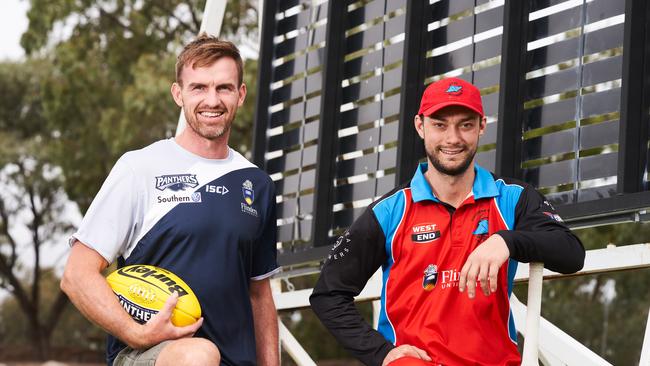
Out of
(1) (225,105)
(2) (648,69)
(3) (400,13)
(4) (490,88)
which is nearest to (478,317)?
(1) (225,105)

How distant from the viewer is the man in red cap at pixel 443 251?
3.40 metres

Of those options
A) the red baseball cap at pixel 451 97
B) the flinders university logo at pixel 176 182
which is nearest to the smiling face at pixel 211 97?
the flinders university logo at pixel 176 182

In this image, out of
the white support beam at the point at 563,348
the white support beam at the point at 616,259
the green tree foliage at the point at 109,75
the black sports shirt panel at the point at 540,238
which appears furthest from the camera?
the green tree foliage at the point at 109,75

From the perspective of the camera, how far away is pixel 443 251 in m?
3.50

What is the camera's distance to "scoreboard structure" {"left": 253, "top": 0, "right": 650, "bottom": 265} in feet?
15.5

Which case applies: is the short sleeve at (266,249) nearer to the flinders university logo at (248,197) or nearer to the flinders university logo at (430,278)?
the flinders university logo at (248,197)

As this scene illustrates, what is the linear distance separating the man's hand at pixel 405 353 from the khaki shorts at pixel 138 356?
2.05 ft

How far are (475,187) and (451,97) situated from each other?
0.97ft

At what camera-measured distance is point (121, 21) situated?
1981 cm

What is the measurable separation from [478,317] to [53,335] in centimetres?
2595

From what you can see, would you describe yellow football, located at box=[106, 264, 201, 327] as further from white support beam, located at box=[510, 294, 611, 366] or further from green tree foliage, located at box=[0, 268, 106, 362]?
green tree foliage, located at box=[0, 268, 106, 362]

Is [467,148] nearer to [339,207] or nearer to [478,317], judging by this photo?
[478,317]

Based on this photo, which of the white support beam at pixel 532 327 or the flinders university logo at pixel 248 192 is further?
the flinders university logo at pixel 248 192

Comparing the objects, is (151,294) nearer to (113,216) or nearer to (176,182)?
(113,216)
